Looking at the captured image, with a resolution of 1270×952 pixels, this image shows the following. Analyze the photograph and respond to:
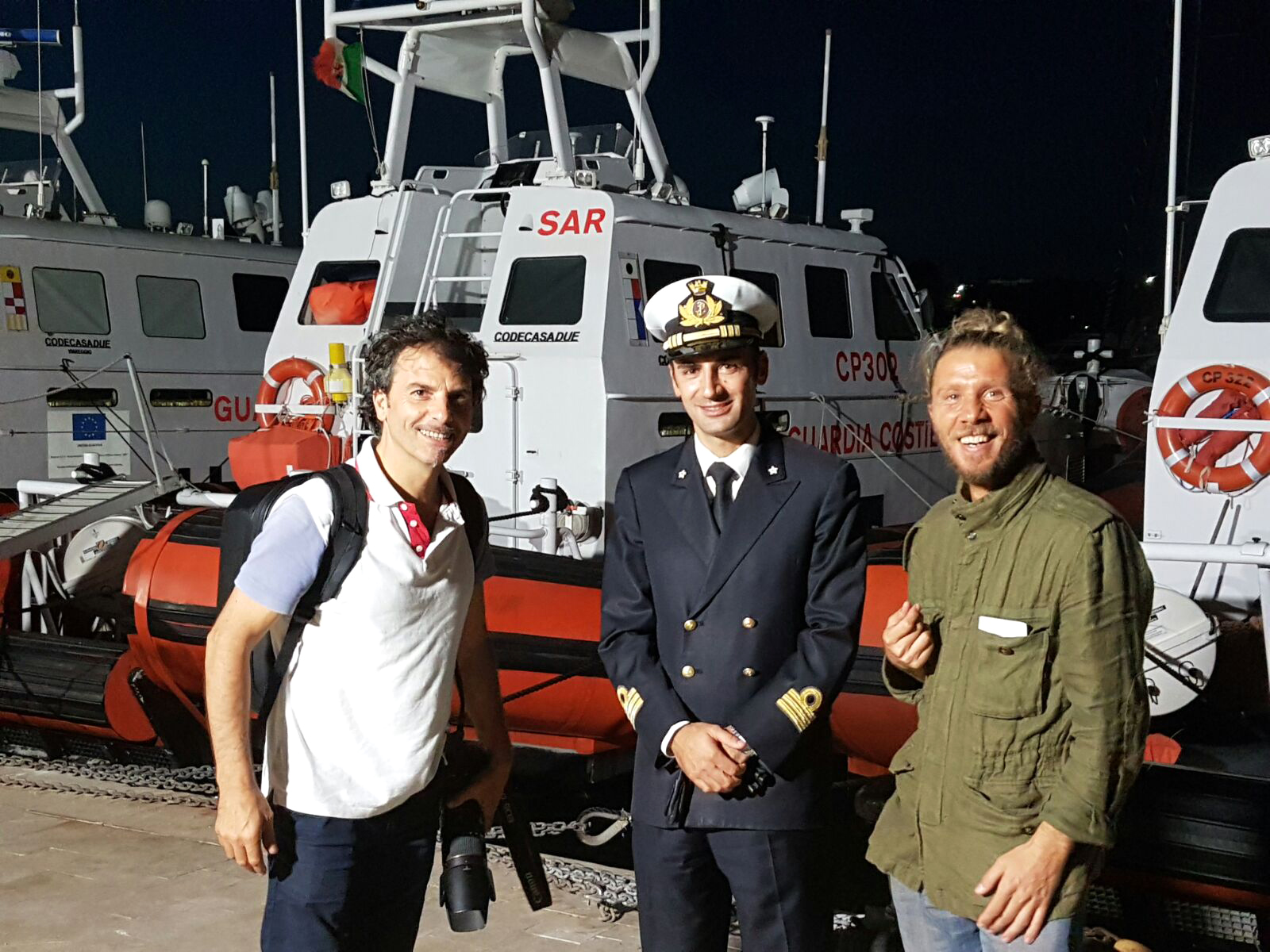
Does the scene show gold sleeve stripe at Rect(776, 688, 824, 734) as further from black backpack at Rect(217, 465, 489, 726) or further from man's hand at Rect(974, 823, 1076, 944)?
black backpack at Rect(217, 465, 489, 726)

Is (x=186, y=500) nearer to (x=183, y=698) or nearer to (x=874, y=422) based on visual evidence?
(x=183, y=698)

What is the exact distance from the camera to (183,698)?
18.5ft

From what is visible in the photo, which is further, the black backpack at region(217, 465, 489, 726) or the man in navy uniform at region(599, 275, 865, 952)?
the man in navy uniform at region(599, 275, 865, 952)

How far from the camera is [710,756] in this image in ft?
7.82

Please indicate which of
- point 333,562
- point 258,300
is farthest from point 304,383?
point 333,562

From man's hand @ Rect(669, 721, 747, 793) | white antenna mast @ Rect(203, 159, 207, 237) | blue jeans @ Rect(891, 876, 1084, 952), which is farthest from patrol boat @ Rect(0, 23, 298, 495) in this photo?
blue jeans @ Rect(891, 876, 1084, 952)

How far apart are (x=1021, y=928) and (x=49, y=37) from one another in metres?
11.4

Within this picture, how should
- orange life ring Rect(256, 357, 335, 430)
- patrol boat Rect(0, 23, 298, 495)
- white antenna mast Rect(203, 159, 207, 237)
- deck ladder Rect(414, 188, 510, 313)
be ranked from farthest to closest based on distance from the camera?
white antenna mast Rect(203, 159, 207, 237) < patrol boat Rect(0, 23, 298, 495) < orange life ring Rect(256, 357, 335, 430) < deck ladder Rect(414, 188, 510, 313)

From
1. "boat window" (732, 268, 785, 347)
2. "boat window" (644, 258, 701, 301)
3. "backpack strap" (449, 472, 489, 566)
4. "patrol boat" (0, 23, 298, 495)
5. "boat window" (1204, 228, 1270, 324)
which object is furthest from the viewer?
"patrol boat" (0, 23, 298, 495)

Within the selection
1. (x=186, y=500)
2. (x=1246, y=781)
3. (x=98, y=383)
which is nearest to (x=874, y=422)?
(x=186, y=500)

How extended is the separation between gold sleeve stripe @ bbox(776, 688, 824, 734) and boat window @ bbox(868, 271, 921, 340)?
20.6 feet

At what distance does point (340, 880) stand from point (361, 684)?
36cm

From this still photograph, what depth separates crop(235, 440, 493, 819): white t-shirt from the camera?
2.34 meters

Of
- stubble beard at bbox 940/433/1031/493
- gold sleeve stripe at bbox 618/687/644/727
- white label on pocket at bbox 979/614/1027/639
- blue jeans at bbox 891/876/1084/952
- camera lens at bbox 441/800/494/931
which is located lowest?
camera lens at bbox 441/800/494/931
